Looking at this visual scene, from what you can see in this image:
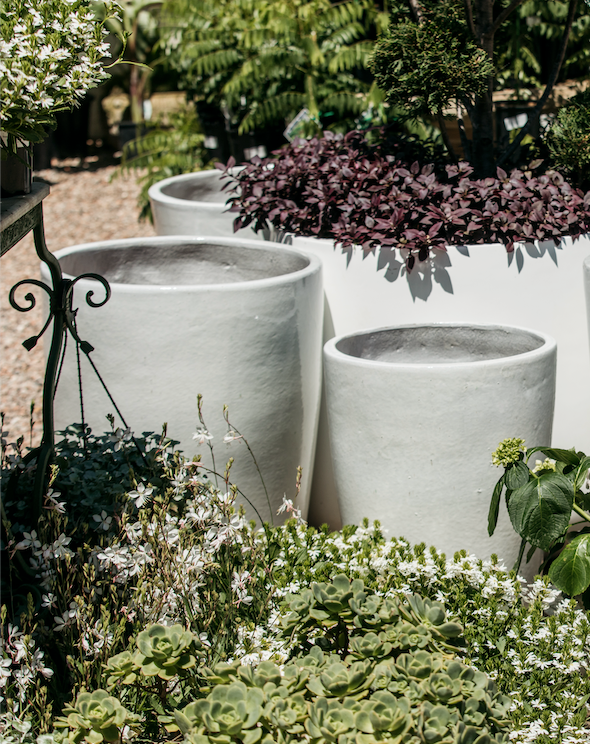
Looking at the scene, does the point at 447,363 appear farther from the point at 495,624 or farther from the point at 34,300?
the point at 34,300

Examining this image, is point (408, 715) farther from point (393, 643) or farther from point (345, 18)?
point (345, 18)

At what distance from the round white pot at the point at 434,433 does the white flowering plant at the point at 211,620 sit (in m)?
0.14

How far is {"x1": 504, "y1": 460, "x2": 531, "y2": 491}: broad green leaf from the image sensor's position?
84.1 inches

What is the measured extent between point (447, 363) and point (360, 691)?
144cm

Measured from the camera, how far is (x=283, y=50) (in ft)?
20.5

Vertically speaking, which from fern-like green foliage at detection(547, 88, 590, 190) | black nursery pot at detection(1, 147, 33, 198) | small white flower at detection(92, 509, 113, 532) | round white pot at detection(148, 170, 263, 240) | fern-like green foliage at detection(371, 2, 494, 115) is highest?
fern-like green foliage at detection(371, 2, 494, 115)

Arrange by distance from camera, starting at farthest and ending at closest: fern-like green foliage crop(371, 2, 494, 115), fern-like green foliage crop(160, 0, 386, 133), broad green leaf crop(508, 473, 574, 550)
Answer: fern-like green foliage crop(160, 0, 386, 133) < fern-like green foliage crop(371, 2, 494, 115) < broad green leaf crop(508, 473, 574, 550)

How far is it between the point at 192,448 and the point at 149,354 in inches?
13.8

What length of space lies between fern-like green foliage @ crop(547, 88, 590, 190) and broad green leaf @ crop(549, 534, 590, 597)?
5.80 ft

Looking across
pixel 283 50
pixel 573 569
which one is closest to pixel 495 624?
pixel 573 569

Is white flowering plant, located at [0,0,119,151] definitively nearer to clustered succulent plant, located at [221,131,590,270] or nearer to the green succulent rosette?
the green succulent rosette

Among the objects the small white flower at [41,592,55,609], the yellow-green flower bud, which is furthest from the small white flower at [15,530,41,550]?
the yellow-green flower bud

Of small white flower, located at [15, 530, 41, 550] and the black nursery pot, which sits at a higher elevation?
the black nursery pot

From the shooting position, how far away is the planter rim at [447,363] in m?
2.40
